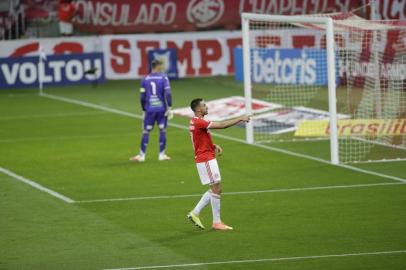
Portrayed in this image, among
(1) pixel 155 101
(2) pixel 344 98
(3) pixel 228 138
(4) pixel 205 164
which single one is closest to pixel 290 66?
(2) pixel 344 98

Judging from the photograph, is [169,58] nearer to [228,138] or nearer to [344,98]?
[344,98]

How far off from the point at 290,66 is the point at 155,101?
1179cm

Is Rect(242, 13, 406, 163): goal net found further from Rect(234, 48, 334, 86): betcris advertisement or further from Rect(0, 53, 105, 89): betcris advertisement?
Rect(0, 53, 105, 89): betcris advertisement

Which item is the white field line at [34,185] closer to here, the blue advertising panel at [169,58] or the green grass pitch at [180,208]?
the green grass pitch at [180,208]

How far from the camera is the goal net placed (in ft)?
79.0

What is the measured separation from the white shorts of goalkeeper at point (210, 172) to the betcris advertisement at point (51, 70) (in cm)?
2329

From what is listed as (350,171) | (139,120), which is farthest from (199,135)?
(139,120)

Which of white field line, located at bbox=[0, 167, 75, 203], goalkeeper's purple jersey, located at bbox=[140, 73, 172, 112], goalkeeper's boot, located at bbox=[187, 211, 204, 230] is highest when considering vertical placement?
goalkeeper's purple jersey, located at bbox=[140, 73, 172, 112]

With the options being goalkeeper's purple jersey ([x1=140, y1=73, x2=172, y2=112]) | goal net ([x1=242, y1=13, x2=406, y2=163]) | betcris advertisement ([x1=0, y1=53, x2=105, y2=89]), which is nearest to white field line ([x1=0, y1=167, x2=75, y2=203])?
goalkeeper's purple jersey ([x1=140, y1=73, x2=172, y2=112])

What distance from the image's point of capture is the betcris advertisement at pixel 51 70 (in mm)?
39781

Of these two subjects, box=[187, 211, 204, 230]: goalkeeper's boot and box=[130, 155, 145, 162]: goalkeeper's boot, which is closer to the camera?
box=[187, 211, 204, 230]: goalkeeper's boot

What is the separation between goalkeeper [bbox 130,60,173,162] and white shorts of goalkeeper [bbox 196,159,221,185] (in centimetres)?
720

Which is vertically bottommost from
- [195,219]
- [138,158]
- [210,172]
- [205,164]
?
[138,158]

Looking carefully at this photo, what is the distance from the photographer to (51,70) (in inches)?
1590
